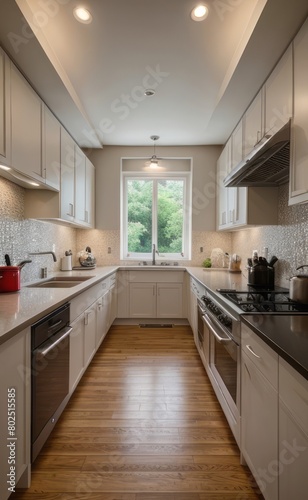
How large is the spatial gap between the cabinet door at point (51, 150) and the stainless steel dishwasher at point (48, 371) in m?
1.27

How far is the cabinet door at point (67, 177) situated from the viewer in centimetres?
275

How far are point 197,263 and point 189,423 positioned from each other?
2.72 m

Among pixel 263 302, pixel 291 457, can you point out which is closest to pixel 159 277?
pixel 263 302

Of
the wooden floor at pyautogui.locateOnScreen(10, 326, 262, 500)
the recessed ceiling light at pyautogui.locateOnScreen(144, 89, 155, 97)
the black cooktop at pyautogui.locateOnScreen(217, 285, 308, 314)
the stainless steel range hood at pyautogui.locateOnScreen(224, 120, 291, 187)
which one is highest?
the recessed ceiling light at pyautogui.locateOnScreen(144, 89, 155, 97)

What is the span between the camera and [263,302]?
65.7 inches

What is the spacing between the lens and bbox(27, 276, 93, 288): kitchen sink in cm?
263

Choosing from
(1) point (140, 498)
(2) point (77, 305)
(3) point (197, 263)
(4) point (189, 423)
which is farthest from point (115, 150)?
(1) point (140, 498)

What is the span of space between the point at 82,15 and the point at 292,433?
2593mm

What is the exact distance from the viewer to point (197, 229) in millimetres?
4293

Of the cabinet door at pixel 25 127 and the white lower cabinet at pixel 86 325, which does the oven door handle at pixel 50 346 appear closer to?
the white lower cabinet at pixel 86 325

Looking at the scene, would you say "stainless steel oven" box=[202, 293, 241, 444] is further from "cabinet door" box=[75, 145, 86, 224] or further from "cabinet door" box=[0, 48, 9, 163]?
"cabinet door" box=[75, 145, 86, 224]

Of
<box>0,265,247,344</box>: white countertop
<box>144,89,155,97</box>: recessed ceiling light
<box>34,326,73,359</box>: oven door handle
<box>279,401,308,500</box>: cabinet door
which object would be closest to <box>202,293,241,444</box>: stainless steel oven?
<box>0,265,247,344</box>: white countertop

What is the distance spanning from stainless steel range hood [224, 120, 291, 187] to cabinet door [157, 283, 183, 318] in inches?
79.2

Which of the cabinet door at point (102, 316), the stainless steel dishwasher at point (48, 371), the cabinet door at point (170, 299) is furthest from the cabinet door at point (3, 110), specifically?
the cabinet door at point (170, 299)
